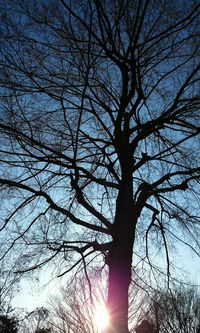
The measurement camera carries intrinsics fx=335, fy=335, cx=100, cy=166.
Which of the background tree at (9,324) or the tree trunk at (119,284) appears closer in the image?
the tree trunk at (119,284)

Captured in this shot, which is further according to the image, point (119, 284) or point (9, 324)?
point (9, 324)

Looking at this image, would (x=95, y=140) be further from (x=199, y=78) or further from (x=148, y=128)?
(x=199, y=78)

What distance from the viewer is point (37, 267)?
4.60 m

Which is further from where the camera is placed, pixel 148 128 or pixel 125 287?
pixel 148 128

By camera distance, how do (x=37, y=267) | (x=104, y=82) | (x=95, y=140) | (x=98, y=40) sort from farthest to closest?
(x=95, y=140)
(x=104, y=82)
(x=37, y=267)
(x=98, y=40)

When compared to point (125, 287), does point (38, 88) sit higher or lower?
higher

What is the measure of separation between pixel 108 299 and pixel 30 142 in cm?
222

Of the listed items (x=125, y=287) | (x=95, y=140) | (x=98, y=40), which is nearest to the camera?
(x=125, y=287)

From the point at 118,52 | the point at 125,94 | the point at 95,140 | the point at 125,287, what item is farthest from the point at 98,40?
the point at 125,287

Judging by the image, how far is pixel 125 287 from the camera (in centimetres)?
375

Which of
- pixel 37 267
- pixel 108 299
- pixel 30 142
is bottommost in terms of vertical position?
pixel 108 299

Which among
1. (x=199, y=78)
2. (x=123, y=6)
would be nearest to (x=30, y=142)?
(x=123, y=6)

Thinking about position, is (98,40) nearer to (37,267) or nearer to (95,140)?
(95,140)

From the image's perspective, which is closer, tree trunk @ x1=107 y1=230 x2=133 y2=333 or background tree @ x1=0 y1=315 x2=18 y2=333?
tree trunk @ x1=107 y1=230 x2=133 y2=333
